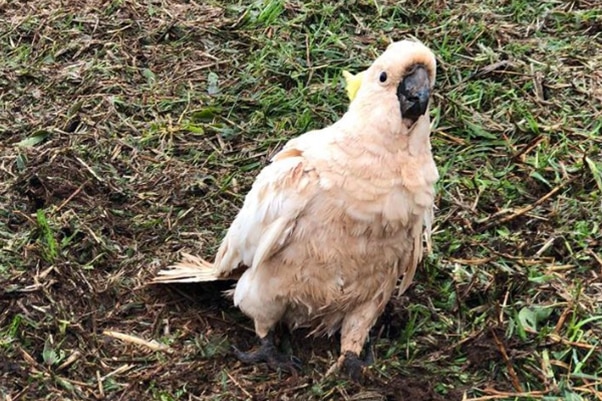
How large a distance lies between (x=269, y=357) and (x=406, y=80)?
1.08 m

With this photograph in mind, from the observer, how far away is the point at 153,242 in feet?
11.8

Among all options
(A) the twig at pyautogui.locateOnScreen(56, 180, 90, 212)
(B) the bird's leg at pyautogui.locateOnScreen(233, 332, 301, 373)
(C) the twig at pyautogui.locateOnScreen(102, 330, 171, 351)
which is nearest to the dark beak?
(B) the bird's leg at pyautogui.locateOnScreen(233, 332, 301, 373)

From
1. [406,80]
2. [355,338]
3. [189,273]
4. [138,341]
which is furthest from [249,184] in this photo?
[406,80]

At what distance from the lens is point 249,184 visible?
390 cm

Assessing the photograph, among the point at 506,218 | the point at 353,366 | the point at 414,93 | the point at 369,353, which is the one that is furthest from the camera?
the point at 506,218

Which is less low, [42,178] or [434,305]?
[42,178]

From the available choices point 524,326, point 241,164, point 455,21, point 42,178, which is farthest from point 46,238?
point 455,21

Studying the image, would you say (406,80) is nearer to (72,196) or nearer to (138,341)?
(138,341)

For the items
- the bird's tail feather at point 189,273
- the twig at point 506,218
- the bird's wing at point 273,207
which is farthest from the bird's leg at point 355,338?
the twig at point 506,218

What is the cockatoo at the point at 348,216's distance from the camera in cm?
271

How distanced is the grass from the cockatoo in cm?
21

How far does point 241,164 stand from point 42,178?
2.78ft

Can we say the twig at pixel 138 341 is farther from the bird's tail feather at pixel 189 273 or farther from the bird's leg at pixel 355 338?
the bird's leg at pixel 355 338

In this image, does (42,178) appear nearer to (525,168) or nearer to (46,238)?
(46,238)
